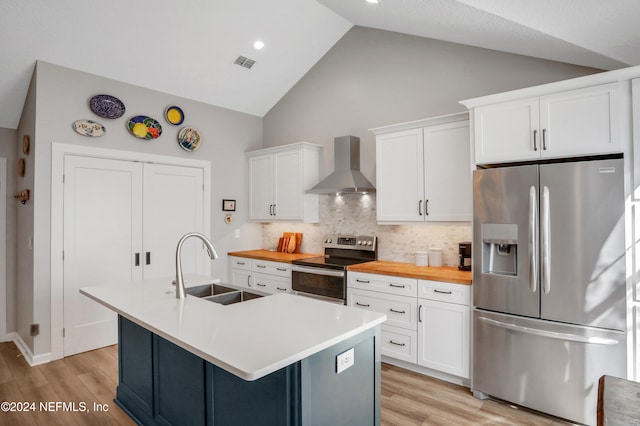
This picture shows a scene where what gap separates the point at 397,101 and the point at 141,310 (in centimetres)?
338

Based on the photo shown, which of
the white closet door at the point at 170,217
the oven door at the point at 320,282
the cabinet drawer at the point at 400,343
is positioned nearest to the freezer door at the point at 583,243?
the cabinet drawer at the point at 400,343

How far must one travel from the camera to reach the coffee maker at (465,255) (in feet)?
11.0

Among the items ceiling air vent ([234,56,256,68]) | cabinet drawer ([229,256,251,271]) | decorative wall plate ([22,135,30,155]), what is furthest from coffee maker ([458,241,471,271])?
decorative wall plate ([22,135,30,155])

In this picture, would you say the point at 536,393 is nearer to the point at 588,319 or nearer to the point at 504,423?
the point at 504,423

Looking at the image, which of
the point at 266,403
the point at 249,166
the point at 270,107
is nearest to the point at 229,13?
the point at 270,107

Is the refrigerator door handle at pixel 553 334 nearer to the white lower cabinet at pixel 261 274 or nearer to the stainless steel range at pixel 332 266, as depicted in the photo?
the stainless steel range at pixel 332 266

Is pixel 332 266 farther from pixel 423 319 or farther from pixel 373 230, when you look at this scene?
pixel 423 319

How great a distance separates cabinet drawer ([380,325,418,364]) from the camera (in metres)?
3.32

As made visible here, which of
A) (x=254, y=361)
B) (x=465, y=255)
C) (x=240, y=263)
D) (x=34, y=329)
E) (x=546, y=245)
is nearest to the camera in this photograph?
(x=254, y=361)

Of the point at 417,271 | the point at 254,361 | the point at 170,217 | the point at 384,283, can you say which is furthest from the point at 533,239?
the point at 170,217

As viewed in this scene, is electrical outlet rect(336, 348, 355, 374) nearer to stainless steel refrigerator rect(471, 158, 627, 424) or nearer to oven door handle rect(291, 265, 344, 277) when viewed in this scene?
stainless steel refrigerator rect(471, 158, 627, 424)

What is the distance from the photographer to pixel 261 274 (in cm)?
477

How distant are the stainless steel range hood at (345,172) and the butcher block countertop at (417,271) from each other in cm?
91

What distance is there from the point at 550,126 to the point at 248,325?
2.47 metres
